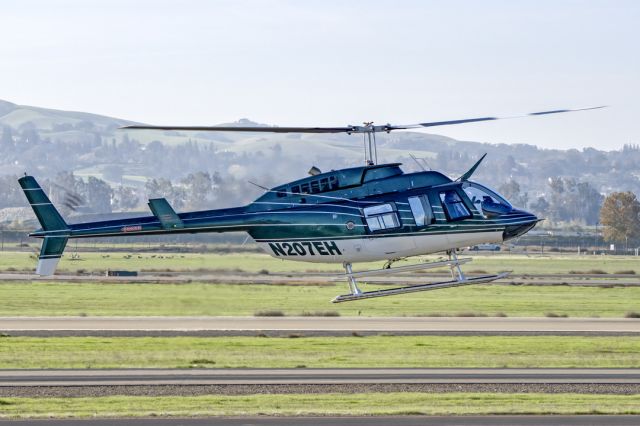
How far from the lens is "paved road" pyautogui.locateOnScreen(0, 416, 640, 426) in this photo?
91.5 feet

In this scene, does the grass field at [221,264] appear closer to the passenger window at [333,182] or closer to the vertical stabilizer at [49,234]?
the vertical stabilizer at [49,234]

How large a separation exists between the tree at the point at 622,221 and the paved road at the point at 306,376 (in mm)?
160552

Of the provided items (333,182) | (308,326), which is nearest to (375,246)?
(333,182)

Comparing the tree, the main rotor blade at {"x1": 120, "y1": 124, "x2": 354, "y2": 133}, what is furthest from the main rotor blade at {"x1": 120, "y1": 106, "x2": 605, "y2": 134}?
the tree

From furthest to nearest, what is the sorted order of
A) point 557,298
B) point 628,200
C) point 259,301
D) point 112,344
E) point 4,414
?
point 628,200 → point 557,298 → point 259,301 → point 112,344 → point 4,414

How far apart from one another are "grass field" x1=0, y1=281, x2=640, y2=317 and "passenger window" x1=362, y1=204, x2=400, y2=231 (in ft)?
61.1

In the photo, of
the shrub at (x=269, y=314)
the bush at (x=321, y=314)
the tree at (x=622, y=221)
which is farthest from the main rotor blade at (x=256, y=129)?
the tree at (x=622, y=221)

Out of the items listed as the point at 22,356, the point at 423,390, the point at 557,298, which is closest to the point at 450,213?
the point at 423,390

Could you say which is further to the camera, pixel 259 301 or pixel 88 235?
pixel 259 301

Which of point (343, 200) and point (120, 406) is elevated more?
point (343, 200)

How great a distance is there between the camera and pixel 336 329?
5366 centimetres

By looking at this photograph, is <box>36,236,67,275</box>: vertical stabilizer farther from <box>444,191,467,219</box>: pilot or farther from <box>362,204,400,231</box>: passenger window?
<box>444,191,467,219</box>: pilot

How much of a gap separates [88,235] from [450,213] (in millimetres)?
12611

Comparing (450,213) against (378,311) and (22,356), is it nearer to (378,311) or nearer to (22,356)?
(22,356)
